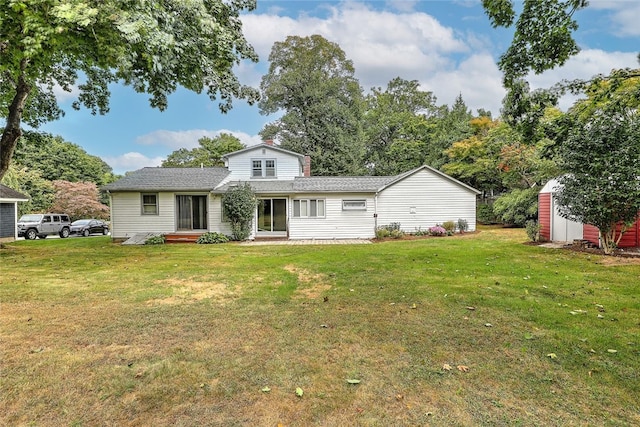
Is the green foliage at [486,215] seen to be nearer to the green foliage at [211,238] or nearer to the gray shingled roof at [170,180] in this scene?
the gray shingled roof at [170,180]

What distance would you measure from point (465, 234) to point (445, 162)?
14.5m

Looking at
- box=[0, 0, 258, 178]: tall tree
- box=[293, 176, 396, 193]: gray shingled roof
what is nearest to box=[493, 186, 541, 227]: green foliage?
box=[293, 176, 396, 193]: gray shingled roof

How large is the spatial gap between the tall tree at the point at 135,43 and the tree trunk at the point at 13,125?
0.09 ft

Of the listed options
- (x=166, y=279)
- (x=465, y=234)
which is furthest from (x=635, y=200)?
(x=166, y=279)

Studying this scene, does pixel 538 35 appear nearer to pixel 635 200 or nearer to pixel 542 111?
pixel 542 111

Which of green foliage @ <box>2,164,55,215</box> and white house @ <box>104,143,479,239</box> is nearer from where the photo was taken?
white house @ <box>104,143,479,239</box>

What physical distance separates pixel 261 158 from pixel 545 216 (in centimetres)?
1522

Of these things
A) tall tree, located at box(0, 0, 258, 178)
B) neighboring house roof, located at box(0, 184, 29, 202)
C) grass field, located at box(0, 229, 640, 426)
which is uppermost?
tall tree, located at box(0, 0, 258, 178)

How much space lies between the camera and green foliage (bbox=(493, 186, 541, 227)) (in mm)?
19875

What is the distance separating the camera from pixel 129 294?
19.9 feet

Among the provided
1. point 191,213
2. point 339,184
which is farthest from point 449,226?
point 191,213

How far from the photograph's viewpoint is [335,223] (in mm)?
17516

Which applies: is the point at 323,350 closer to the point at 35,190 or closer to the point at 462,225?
the point at 462,225

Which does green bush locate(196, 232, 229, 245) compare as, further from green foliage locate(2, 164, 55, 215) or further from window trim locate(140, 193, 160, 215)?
green foliage locate(2, 164, 55, 215)
